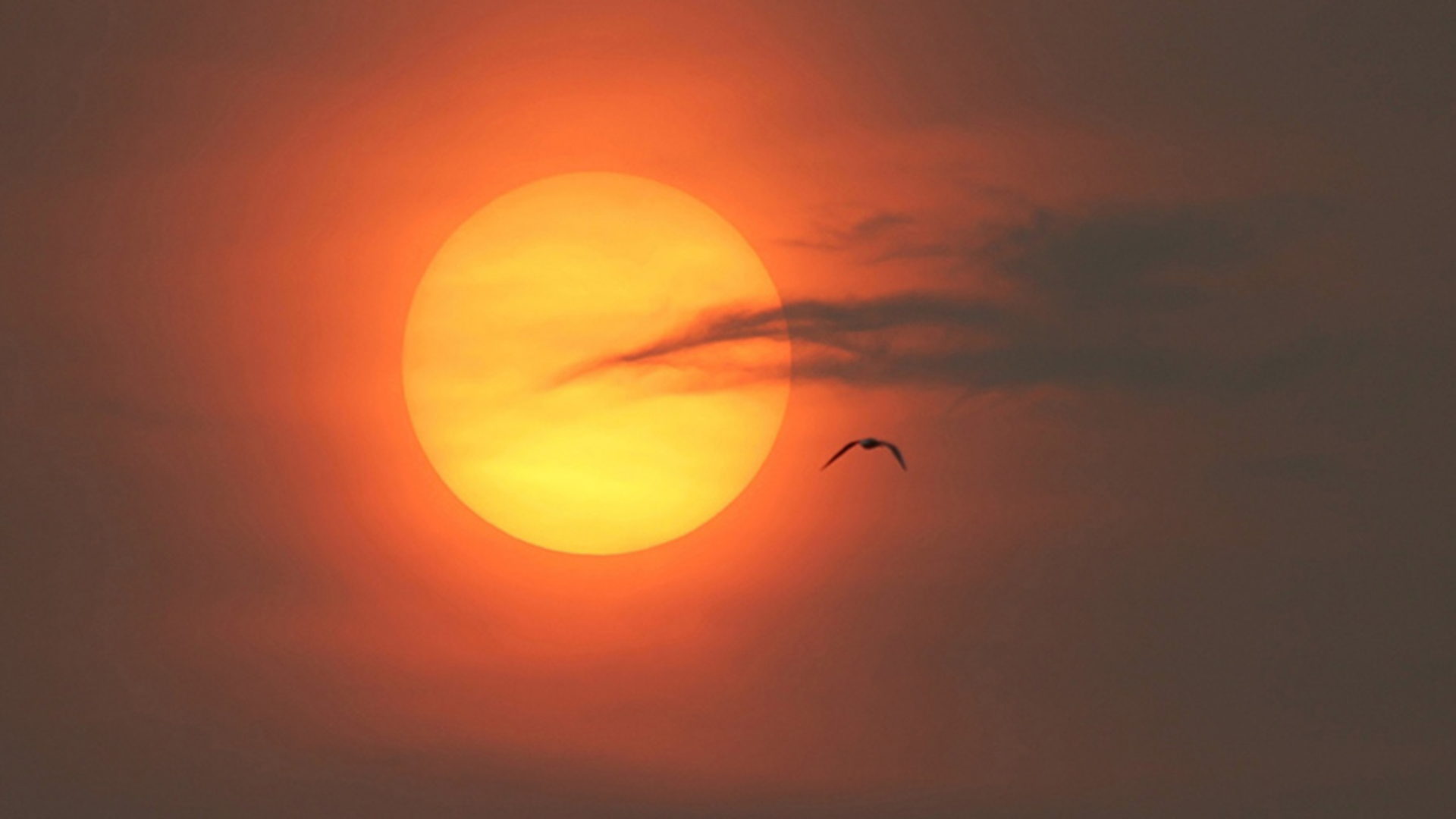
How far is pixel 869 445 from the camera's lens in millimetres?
72688
